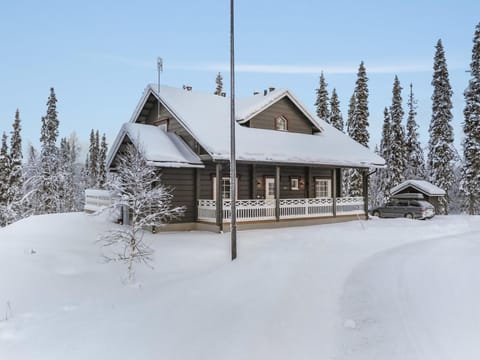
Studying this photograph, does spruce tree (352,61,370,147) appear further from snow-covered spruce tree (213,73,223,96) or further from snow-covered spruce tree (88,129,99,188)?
snow-covered spruce tree (88,129,99,188)

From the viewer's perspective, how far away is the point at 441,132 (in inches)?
1330

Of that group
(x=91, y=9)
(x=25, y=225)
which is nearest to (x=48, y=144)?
(x=25, y=225)

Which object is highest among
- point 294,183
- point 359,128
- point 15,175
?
point 359,128

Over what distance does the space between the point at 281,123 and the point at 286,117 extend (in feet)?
1.81

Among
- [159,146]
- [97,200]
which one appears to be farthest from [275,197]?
[97,200]

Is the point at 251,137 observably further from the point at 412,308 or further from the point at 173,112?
the point at 412,308

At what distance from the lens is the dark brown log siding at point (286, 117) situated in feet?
71.1

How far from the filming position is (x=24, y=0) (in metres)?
14.6

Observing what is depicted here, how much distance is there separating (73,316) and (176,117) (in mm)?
13455

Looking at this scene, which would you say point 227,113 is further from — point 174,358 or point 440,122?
point 440,122

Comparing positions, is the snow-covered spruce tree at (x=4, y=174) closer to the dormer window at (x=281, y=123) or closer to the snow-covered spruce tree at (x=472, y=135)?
the dormer window at (x=281, y=123)

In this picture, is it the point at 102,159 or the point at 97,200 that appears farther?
the point at 102,159

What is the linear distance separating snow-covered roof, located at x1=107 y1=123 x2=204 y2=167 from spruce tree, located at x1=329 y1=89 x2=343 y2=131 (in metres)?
28.9

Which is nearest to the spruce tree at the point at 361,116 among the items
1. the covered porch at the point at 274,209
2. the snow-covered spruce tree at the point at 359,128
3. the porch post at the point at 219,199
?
the snow-covered spruce tree at the point at 359,128
